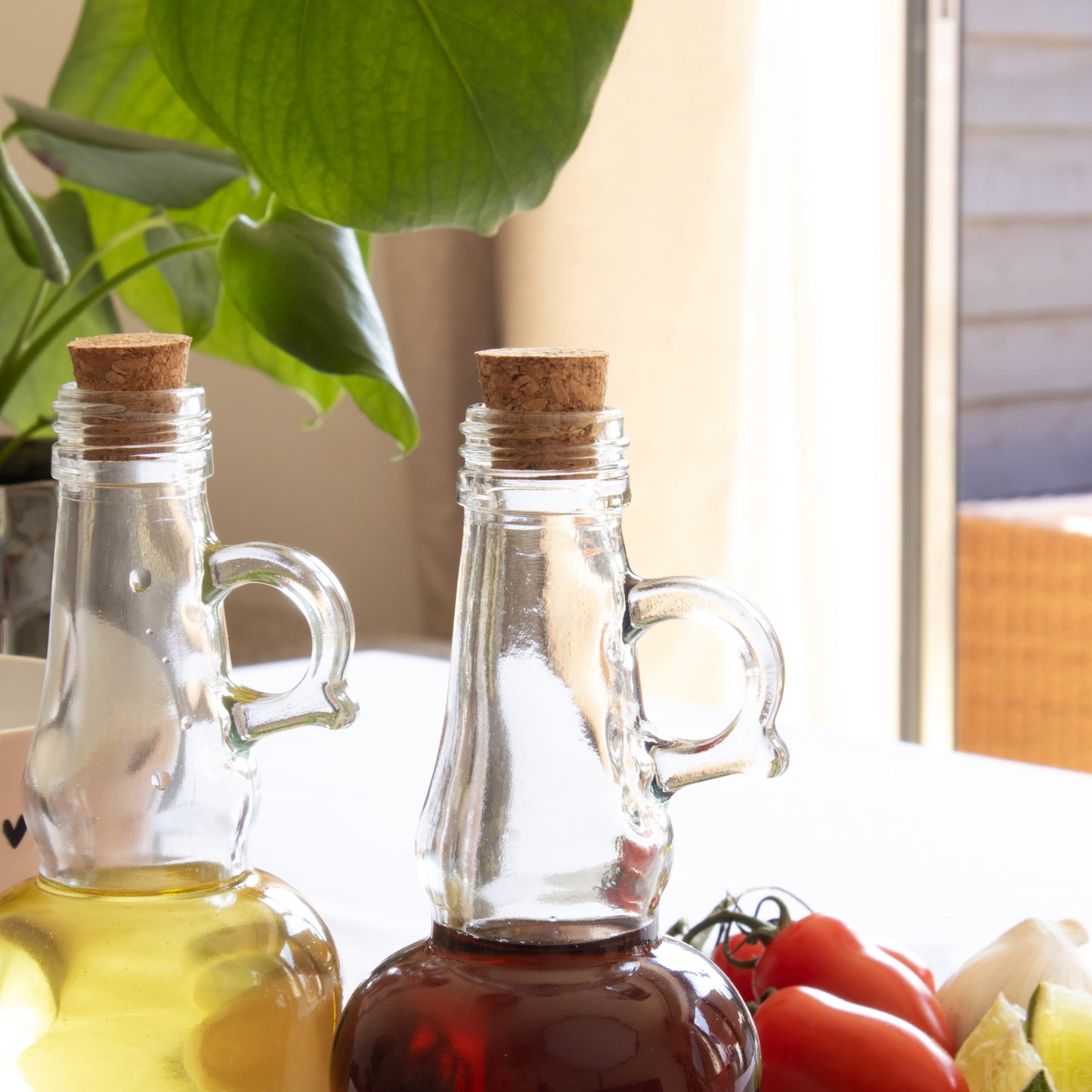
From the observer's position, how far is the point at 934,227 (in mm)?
2365

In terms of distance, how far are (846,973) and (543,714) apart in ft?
0.84

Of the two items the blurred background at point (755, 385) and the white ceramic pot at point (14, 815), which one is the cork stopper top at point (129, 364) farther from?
the blurred background at point (755, 385)

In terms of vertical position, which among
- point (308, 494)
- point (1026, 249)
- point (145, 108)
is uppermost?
point (1026, 249)

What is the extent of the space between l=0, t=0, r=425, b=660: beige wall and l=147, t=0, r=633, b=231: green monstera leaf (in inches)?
61.2

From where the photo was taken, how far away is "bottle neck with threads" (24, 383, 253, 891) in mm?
302

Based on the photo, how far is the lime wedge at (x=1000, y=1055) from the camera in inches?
16.0

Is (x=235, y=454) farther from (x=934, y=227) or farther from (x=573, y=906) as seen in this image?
(x=573, y=906)

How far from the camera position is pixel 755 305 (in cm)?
222

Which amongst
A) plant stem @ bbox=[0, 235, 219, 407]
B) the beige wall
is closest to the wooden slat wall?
the beige wall

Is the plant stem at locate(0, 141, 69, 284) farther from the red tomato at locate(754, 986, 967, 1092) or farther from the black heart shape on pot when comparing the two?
the red tomato at locate(754, 986, 967, 1092)

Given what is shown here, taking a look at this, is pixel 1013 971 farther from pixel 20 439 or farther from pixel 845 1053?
pixel 20 439

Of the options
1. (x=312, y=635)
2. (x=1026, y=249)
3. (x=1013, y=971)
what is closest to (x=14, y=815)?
(x=312, y=635)

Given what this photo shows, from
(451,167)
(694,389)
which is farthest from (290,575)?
(694,389)

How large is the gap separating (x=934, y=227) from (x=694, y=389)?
22.5 inches
